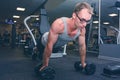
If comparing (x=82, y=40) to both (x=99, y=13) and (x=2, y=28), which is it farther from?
(x=2, y=28)

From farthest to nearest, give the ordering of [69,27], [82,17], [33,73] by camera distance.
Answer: [33,73] < [69,27] < [82,17]

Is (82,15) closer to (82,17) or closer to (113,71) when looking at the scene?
(82,17)

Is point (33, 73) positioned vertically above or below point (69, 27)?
below

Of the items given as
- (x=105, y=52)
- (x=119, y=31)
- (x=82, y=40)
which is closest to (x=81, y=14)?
(x=82, y=40)

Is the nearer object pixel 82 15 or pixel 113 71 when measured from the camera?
pixel 82 15

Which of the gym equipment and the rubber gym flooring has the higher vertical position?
the gym equipment

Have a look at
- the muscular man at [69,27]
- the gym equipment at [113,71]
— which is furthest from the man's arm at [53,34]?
the gym equipment at [113,71]

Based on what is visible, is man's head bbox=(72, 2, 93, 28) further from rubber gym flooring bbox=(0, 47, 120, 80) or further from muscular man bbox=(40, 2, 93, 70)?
rubber gym flooring bbox=(0, 47, 120, 80)

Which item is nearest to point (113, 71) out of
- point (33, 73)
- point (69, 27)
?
point (69, 27)

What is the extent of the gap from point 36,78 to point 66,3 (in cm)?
456

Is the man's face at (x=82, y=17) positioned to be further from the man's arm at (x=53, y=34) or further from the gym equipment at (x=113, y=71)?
the gym equipment at (x=113, y=71)

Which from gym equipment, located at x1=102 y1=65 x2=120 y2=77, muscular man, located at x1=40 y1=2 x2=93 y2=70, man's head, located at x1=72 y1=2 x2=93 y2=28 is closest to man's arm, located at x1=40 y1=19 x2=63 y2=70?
muscular man, located at x1=40 y1=2 x2=93 y2=70

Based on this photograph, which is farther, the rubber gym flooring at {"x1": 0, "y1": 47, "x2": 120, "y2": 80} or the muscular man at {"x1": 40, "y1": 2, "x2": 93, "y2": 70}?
the rubber gym flooring at {"x1": 0, "y1": 47, "x2": 120, "y2": 80}

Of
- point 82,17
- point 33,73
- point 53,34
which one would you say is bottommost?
point 33,73
